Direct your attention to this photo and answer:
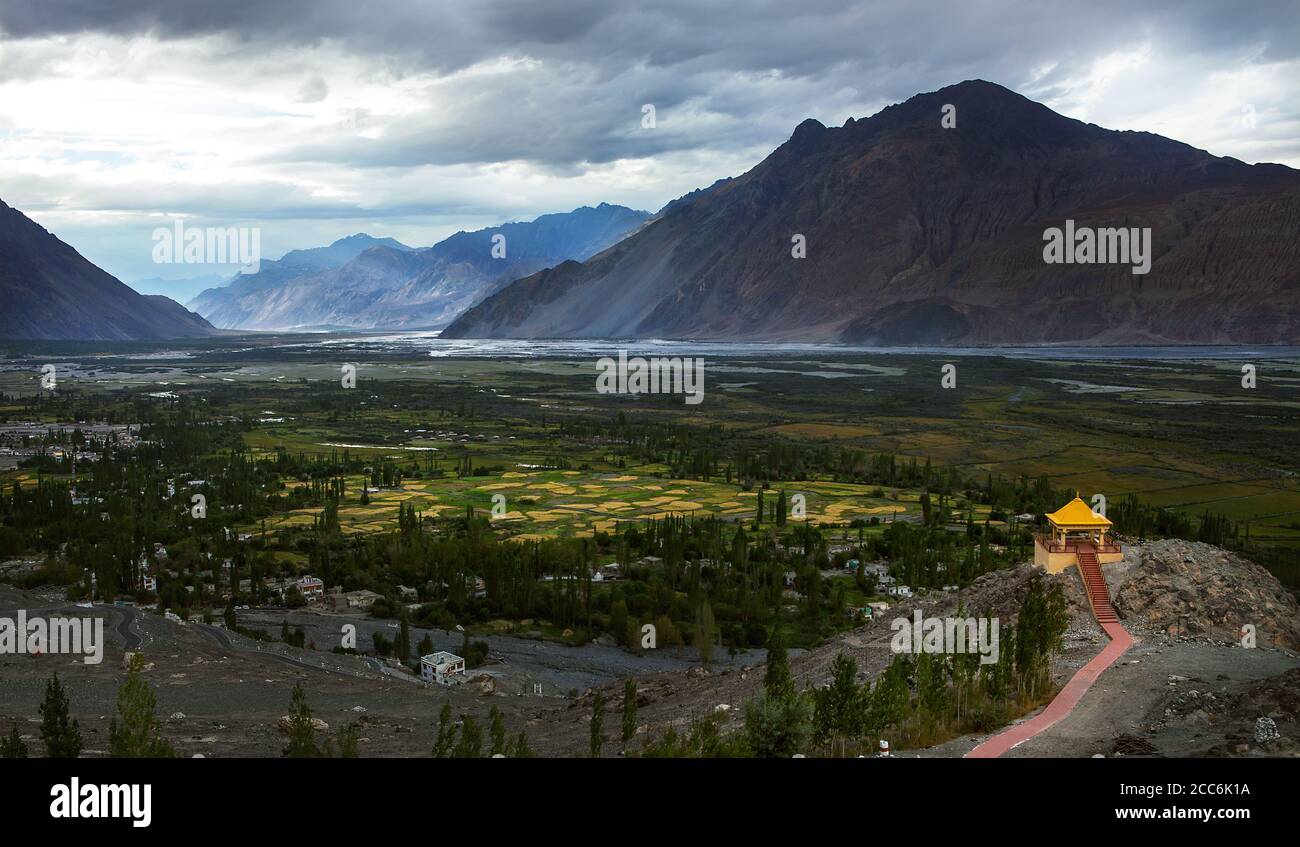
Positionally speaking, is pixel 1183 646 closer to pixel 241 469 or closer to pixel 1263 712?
pixel 1263 712

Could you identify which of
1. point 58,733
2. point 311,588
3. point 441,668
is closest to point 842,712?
point 441,668

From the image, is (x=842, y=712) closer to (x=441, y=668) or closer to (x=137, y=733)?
(x=137, y=733)

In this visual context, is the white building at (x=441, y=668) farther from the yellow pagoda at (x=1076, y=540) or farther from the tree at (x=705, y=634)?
the yellow pagoda at (x=1076, y=540)

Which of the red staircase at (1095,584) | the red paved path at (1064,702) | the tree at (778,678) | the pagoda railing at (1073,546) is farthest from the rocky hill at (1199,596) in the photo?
the tree at (778,678)

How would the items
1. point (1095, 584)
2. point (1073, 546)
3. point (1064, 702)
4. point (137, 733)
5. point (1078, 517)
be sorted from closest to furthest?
point (1064, 702) → point (137, 733) → point (1095, 584) → point (1078, 517) → point (1073, 546)

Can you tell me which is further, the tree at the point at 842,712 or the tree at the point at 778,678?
the tree at the point at 778,678
